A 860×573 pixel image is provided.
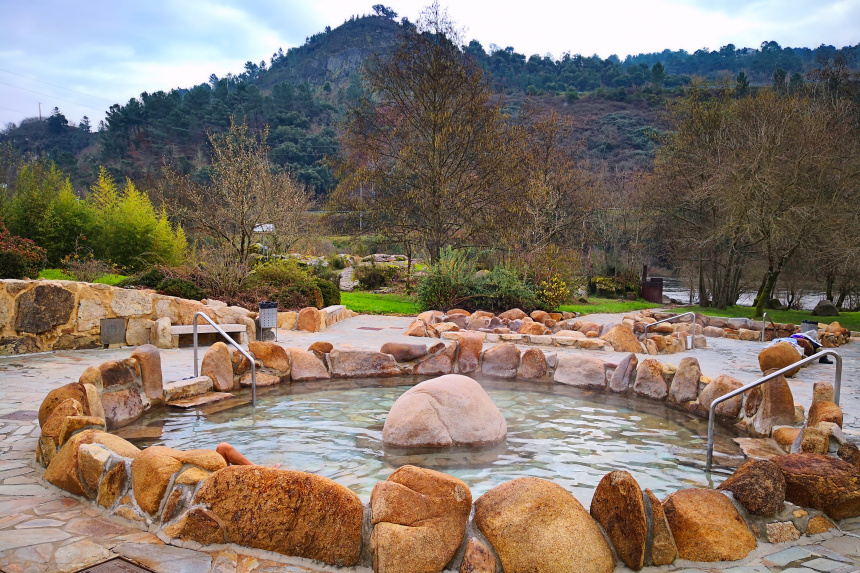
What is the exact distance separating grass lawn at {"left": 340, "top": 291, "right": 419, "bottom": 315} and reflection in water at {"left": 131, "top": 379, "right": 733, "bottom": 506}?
25.9ft

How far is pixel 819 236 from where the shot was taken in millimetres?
14234

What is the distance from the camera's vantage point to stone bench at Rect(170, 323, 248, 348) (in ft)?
26.5

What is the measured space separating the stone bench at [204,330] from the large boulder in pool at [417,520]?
563cm

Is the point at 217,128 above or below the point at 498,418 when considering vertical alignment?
above

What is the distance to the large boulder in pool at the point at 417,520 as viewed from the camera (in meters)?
2.50

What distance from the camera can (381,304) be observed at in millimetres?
15828

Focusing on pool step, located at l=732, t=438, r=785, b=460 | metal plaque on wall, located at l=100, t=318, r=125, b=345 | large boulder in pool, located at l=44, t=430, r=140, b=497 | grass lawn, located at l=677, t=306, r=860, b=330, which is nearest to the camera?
large boulder in pool, located at l=44, t=430, r=140, b=497

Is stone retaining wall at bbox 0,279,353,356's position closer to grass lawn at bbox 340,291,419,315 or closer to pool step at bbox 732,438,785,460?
grass lawn at bbox 340,291,419,315

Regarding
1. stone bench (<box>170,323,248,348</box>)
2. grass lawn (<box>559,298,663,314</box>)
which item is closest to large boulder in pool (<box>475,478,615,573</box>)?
stone bench (<box>170,323,248,348</box>)

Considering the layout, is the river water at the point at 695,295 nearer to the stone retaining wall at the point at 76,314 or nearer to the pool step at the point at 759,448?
the pool step at the point at 759,448

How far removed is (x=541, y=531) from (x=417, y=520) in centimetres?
57

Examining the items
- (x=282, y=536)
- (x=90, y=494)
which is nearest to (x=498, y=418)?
(x=282, y=536)

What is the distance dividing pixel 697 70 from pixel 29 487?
341 feet

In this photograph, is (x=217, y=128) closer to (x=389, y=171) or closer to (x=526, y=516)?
(x=389, y=171)
